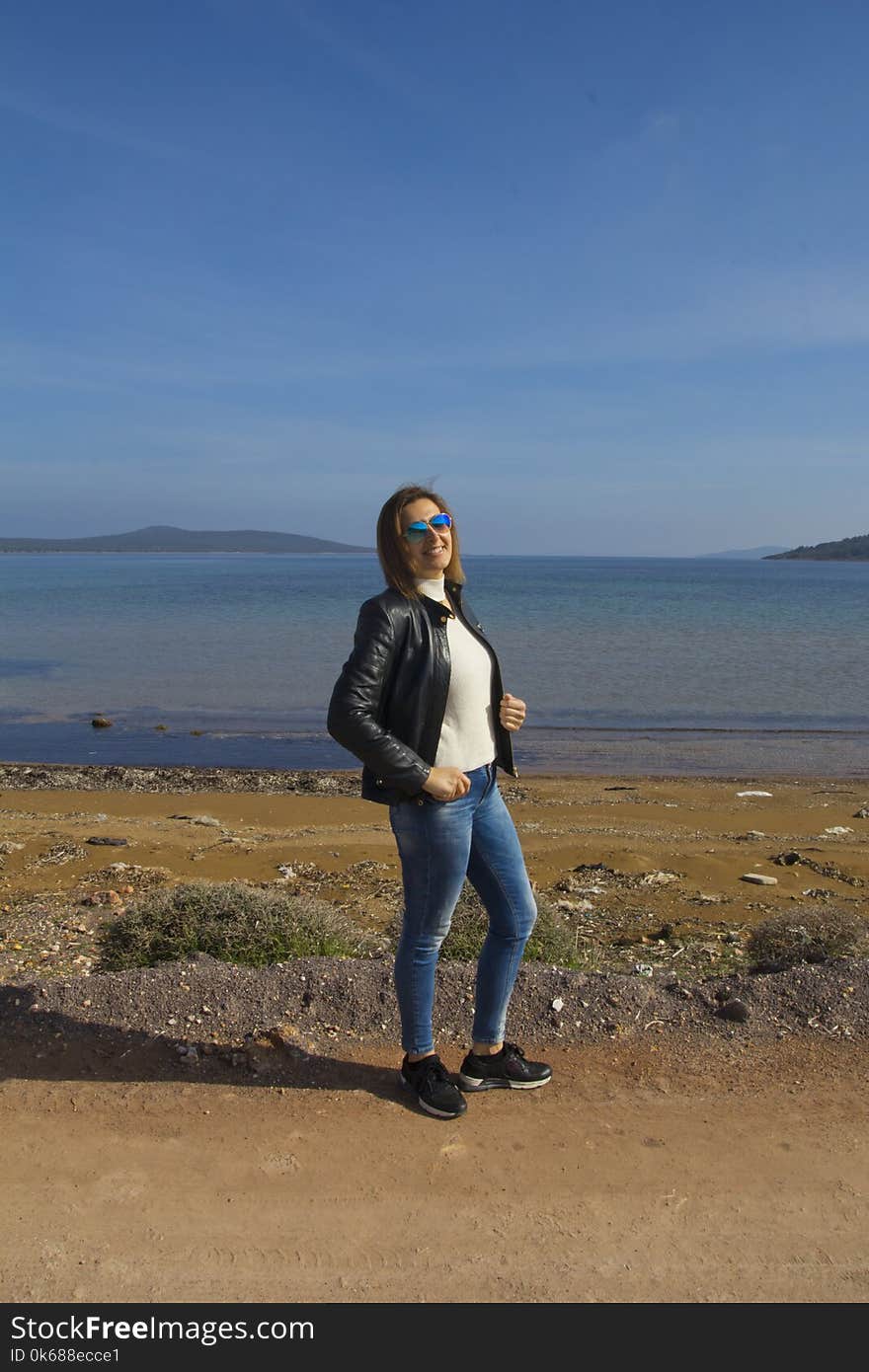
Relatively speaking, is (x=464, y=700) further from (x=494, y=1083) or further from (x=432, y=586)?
(x=494, y=1083)

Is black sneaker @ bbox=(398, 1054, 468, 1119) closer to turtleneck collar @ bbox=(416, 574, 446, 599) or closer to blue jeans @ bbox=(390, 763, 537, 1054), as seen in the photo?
blue jeans @ bbox=(390, 763, 537, 1054)

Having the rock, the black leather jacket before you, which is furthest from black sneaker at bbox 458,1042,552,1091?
the black leather jacket

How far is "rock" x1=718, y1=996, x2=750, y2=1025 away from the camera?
4.26m

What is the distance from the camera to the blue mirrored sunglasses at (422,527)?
3.41 metres

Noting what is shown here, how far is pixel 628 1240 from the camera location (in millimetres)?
2828

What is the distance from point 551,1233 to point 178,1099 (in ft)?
4.99

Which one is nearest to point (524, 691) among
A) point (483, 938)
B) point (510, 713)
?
point (483, 938)

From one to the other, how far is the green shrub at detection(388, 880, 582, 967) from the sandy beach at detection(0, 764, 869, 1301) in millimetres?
167

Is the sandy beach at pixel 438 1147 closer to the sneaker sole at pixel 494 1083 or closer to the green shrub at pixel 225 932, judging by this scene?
the sneaker sole at pixel 494 1083

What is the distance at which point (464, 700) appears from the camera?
11.3 ft

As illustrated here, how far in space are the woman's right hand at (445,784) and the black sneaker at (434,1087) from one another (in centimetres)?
111

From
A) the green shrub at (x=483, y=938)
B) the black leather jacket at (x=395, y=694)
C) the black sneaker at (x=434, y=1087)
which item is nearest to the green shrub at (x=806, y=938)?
the green shrub at (x=483, y=938)

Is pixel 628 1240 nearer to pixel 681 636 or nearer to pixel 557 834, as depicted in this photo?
pixel 557 834
